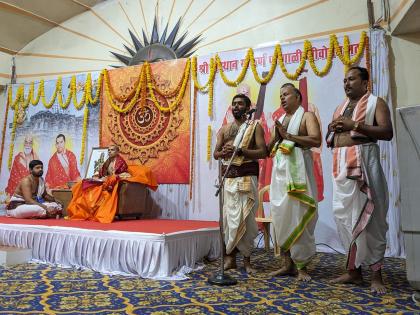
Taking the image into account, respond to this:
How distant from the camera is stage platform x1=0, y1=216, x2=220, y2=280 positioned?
11.2 ft

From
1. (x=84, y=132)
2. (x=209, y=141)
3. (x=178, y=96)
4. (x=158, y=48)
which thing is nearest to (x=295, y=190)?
(x=209, y=141)

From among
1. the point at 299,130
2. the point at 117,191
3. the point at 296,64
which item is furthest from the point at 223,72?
the point at 299,130

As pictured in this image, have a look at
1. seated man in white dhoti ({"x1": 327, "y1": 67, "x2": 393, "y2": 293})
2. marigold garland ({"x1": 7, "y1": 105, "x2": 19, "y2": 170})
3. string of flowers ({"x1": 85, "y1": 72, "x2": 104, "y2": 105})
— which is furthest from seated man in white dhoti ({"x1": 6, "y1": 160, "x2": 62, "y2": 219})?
seated man in white dhoti ({"x1": 327, "y1": 67, "x2": 393, "y2": 293})

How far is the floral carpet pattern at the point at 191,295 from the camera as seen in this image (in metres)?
2.30

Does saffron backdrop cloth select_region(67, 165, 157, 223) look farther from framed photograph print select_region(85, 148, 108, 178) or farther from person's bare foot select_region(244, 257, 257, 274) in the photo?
person's bare foot select_region(244, 257, 257, 274)

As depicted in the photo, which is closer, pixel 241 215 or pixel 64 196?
pixel 241 215

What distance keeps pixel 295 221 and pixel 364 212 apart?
21.6 inches

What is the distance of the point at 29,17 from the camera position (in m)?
7.22

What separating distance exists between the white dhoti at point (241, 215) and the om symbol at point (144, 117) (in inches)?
123

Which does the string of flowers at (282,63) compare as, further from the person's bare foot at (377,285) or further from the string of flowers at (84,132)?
the person's bare foot at (377,285)

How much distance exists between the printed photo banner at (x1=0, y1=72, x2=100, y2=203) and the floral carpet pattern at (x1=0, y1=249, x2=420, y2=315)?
3389 mm

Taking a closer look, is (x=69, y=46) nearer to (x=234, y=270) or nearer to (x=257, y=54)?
(x=257, y=54)

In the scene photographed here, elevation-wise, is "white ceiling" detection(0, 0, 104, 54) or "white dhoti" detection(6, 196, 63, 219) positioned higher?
"white ceiling" detection(0, 0, 104, 54)

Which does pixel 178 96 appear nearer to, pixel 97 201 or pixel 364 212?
pixel 97 201
